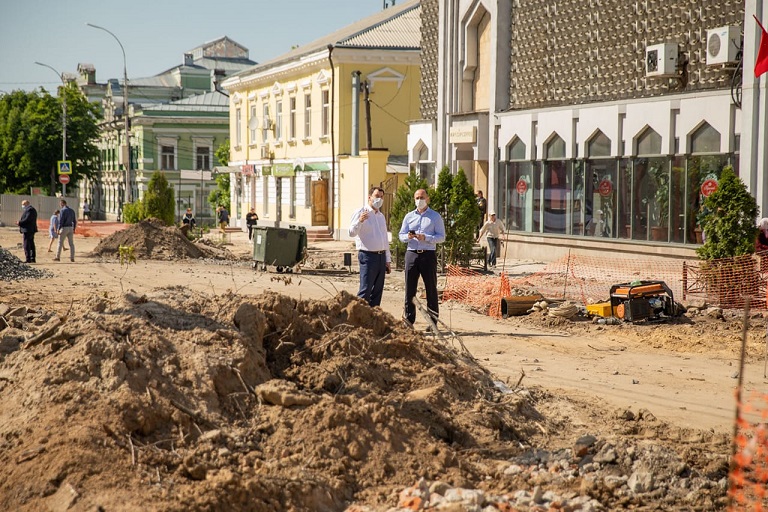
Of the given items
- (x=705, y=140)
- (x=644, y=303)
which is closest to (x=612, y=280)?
(x=705, y=140)

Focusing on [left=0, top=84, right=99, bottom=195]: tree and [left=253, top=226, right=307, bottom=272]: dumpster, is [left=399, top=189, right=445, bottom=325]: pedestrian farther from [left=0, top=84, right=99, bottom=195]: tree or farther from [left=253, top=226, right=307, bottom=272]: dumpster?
[left=0, top=84, right=99, bottom=195]: tree

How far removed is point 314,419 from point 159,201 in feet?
104

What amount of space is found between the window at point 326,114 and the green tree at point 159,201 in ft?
30.0

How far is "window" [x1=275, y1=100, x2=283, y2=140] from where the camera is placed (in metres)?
51.8

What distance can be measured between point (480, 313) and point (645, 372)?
5849 millimetres

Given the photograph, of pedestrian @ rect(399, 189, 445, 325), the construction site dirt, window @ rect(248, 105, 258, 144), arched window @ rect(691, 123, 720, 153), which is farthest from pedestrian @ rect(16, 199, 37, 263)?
window @ rect(248, 105, 258, 144)

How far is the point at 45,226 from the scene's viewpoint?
53.9m

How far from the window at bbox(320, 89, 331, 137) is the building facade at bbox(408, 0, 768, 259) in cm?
981

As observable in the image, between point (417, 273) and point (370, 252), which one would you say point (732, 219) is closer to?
point (417, 273)

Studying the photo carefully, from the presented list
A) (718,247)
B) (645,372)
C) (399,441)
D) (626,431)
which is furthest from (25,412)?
(718,247)

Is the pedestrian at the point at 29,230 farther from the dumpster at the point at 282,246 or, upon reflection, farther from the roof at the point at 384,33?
the roof at the point at 384,33

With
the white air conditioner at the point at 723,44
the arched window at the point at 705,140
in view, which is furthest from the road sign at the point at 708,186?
the white air conditioner at the point at 723,44

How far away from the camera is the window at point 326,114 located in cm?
4525

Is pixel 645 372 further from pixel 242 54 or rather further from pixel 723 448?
pixel 242 54
